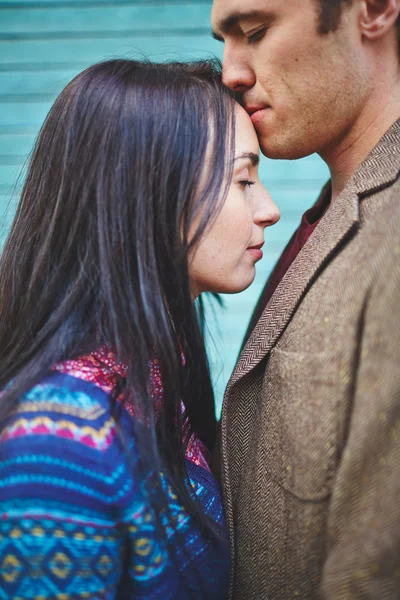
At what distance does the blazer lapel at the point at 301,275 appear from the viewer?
1.28m

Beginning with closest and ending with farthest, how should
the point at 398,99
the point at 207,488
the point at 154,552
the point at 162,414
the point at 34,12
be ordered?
the point at 154,552 < the point at 162,414 < the point at 207,488 < the point at 398,99 < the point at 34,12

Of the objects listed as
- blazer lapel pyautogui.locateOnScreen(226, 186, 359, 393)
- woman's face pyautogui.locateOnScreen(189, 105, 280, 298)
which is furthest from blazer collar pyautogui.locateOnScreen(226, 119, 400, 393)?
woman's face pyautogui.locateOnScreen(189, 105, 280, 298)

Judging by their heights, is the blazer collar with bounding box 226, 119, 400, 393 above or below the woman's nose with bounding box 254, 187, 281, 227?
below

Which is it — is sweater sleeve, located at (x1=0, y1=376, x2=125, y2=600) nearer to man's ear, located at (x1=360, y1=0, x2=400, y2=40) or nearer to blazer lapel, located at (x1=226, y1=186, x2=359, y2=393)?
blazer lapel, located at (x1=226, y1=186, x2=359, y2=393)

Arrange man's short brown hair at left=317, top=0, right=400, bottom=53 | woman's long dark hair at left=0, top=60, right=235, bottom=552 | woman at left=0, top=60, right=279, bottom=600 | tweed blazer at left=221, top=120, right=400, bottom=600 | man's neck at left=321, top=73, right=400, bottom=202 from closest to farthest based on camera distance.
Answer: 1. tweed blazer at left=221, top=120, right=400, bottom=600
2. woman at left=0, top=60, right=279, bottom=600
3. woman's long dark hair at left=0, top=60, right=235, bottom=552
4. man's short brown hair at left=317, top=0, right=400, bottom=53
5. man's neck at left=321, top=73, right=400, bottom=202

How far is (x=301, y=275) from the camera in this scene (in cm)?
135

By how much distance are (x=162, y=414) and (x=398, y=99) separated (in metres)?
1.13

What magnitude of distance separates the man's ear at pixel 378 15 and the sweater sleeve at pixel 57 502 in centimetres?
126

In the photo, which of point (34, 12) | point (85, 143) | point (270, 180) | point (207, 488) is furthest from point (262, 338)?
point (34, 12)

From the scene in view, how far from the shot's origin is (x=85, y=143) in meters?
1.42

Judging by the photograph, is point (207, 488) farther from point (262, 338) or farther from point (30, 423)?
point (30, 423)

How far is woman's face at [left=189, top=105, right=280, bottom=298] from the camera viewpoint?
1.52 metres

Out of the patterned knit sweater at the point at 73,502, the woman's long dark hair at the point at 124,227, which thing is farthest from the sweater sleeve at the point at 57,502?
the woman's long dark hair at the point at 124,227

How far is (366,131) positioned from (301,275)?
578 millimetres
